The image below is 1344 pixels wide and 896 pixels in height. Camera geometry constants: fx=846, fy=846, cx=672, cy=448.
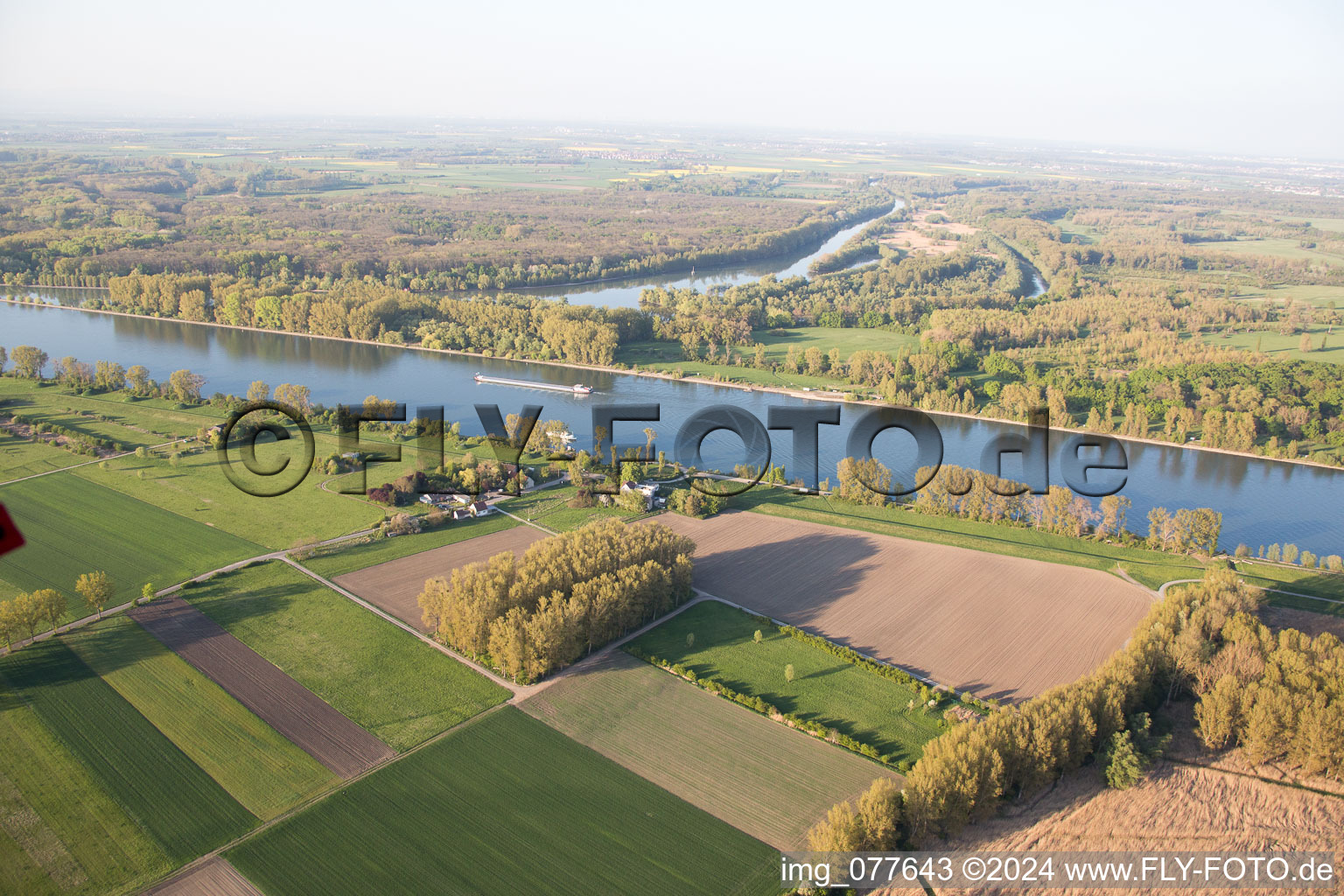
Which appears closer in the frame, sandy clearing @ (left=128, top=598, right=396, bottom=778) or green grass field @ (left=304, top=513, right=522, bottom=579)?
sandy clearing @ (left=128, top=598, right=396, bottom=778)

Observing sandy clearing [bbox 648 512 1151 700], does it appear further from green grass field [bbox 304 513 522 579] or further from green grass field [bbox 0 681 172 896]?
green grass field [bbox 0 681 172 896]

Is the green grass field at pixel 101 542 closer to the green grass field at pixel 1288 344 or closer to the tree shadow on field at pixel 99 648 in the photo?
the tree shadow on field at pixel 99 648

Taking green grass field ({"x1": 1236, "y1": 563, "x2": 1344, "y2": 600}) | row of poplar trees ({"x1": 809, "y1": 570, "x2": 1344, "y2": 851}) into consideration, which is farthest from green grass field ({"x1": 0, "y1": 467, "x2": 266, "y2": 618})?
green grass field ({"x1": 1236, "y1": 563, "x2": 1344, "y2": 600})

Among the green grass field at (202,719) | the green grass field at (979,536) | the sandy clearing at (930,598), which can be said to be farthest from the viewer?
the green grass field at (979,536)

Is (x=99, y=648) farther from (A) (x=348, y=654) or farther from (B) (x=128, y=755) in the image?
(A) (x=348, y=654)

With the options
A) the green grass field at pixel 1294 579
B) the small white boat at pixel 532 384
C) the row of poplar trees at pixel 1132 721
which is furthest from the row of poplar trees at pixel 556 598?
the small white boat at pixel 532 384

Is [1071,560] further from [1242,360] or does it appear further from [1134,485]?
[1242,360]

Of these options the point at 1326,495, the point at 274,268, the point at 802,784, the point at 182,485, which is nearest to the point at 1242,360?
the point at 1326,495
